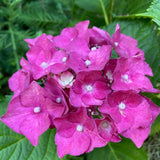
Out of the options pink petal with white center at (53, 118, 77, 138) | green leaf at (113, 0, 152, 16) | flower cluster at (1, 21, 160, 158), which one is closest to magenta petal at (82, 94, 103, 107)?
flower cluster at (1, 21, 160, 158)

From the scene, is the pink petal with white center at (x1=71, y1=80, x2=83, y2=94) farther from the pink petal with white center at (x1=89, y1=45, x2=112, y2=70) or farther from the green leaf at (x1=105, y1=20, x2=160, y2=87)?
the green leaf at (x1=105, y1=20, x2=160, y2=87)

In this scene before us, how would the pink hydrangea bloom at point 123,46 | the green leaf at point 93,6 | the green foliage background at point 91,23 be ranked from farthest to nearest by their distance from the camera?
1. the green leaf at point 93,6
2. the green foliage background at point 91,23
3. the pink hydrangea bloom at point 123,46

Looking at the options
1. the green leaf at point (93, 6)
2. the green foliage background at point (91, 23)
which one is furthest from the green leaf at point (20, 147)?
the green leaf at point (93, 6)

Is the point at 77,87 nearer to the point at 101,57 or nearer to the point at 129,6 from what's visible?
the point at 101,57

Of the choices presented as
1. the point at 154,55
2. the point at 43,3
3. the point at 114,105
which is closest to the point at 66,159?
the point at 114,105

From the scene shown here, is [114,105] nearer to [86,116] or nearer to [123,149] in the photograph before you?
[86,116]

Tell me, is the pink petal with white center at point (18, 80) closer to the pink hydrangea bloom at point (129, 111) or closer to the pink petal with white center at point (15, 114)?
the pink petal with white center at point (15, 114)

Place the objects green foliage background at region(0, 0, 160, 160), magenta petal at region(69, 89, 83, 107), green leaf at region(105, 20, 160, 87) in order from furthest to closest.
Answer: green leaf at region(105, 20, 160, 87)
green foliage background at region(0, 0, 160, 160)
magenta petal at region(69, 89, 83, 107)
